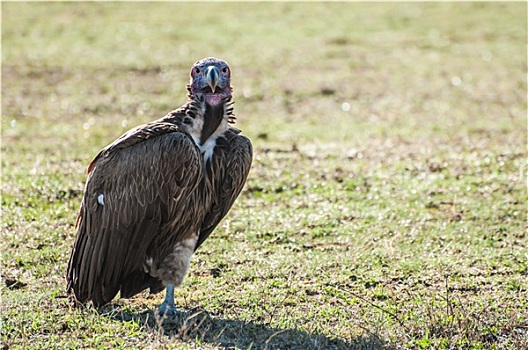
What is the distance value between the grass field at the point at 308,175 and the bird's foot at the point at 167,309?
0.32ft

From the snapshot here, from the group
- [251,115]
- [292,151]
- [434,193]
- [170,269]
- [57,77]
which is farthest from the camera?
[57,77]

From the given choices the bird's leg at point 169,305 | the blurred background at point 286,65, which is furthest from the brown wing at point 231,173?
the blurred background at point 286,65

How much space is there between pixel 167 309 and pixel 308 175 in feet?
12.2

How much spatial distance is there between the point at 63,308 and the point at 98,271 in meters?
0.46

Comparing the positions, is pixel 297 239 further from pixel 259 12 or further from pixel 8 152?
pixel 259 12

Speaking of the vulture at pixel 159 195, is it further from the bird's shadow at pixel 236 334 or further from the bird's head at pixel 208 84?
the bird's shadow at pixel 236 334

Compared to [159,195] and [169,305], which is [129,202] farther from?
[169,305]

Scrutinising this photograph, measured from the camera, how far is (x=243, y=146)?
601 centimetres

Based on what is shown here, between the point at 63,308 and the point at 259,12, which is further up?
the point at 259,12

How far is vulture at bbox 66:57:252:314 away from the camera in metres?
5.63

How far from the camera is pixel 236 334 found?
5648 millimetres

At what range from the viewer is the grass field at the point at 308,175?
5801mm

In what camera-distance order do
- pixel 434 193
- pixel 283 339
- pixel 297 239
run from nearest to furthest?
pixel 283 339 → pixel 297 239 → pixel 434 193

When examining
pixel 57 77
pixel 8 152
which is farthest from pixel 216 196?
pixel 57 77
